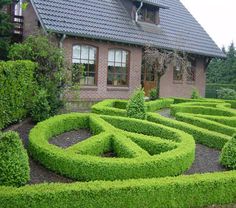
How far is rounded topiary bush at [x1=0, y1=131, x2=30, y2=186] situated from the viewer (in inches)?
277

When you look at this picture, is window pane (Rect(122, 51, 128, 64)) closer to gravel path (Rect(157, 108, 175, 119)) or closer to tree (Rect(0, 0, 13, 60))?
gravel path (Rect(157, 108, 175, 119))

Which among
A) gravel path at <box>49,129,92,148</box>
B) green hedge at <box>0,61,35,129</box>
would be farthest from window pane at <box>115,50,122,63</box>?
gravel path at <box>49,129,92,148</box>

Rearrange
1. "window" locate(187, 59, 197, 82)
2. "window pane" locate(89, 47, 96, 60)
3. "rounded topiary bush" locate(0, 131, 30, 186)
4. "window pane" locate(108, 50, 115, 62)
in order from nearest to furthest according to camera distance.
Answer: "rounded topiary bush" locate(0, 131, 30, 186) < "window pane" locate(89, 47, 96, 60) < "window pane" locate(108, 50, 115, 62) < "window" locate(187, 59, 197, 82)

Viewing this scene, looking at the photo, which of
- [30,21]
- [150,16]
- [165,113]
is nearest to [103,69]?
[30,21]

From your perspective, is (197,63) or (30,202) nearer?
(30,202)

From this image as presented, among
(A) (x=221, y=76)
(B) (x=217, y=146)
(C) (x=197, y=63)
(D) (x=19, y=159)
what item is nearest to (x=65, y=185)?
(D) (x=19, y=159)

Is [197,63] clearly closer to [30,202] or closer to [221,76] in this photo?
[221,76]

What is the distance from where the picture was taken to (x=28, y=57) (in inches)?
589

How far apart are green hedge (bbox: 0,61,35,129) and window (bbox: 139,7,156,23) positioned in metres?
11.9

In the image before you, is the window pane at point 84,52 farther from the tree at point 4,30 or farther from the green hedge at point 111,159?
the green hedge at point 111,159

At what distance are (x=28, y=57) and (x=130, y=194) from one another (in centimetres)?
963

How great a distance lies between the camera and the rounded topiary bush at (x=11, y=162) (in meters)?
7.04

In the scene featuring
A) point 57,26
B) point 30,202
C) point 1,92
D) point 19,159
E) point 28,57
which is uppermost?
Result: point 57,26

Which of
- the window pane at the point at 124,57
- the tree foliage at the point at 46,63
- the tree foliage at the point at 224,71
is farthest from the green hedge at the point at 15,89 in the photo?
the tree foliage at the point at 224,71
